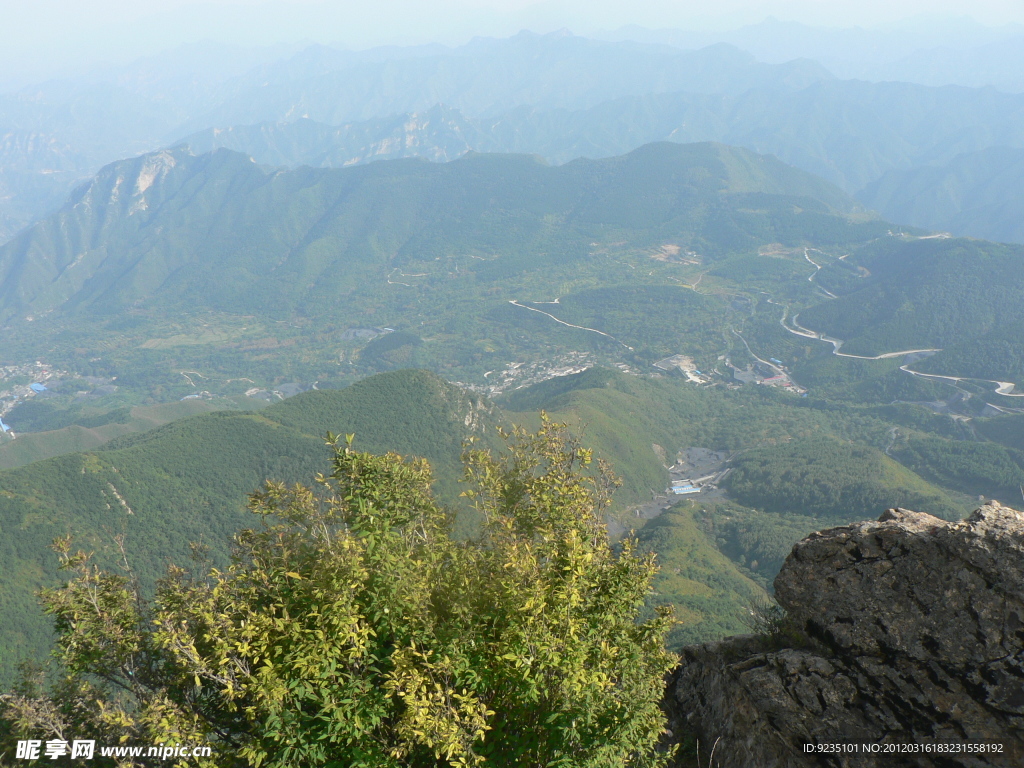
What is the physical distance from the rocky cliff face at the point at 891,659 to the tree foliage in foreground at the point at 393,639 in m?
6.52

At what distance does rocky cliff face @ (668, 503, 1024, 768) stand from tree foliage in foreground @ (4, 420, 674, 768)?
257 inches

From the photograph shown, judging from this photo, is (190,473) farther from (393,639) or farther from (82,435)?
(393,639)

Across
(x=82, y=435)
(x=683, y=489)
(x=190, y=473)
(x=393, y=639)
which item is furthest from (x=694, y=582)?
(x=82, y=435)

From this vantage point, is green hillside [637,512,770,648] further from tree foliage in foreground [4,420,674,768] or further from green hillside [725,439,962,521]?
tree foliage in foreground [4,420,674,768]

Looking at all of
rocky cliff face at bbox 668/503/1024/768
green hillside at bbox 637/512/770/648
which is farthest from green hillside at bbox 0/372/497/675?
rocky cliff face at bbox 668/503/1024/768

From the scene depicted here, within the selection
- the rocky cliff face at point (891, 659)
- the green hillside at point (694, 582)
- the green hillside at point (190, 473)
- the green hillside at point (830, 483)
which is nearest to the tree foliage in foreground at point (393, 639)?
the rocky cliff face at point (891, 659)

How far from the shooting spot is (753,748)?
21438 millimetres

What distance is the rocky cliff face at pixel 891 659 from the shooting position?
1878cm

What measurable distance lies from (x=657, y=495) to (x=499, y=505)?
12437cm

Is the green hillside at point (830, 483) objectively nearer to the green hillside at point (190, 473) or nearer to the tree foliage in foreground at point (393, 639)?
the green hillside at point (190, 473)

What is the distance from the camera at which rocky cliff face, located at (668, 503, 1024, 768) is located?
18.8 metres

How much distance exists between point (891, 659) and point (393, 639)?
15.9 meters

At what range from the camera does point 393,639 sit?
17.2m

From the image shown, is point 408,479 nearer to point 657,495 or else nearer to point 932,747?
point 932,747
